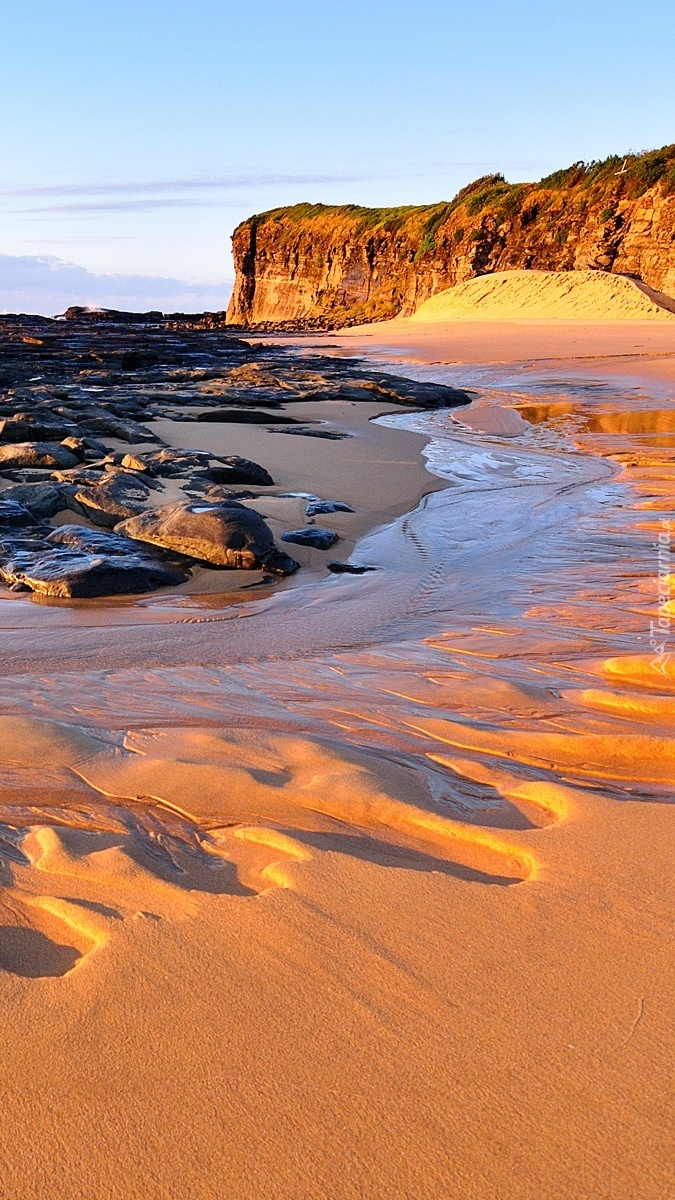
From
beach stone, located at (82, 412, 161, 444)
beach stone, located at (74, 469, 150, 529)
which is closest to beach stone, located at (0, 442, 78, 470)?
beach stone, located at (74, 469, 150, 529)

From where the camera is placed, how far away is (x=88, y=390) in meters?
14.3

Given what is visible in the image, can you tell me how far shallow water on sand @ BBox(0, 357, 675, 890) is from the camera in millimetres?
2018

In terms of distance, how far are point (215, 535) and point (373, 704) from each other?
227 centimetres

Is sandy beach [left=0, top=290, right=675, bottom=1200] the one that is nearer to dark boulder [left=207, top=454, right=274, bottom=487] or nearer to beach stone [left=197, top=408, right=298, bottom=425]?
dark boulder [left=207, top=454, right=274, bottom=487]

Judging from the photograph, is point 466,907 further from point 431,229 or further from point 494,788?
point 431,229

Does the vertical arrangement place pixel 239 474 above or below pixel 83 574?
above

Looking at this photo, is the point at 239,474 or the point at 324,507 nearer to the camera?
the point at 324,507

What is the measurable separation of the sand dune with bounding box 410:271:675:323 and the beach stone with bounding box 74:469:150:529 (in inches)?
1059

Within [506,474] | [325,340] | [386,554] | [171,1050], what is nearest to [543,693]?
[171,1050]

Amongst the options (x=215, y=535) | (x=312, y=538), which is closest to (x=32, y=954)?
(x=215, y=535)

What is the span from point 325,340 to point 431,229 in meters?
16.0

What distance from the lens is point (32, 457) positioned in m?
7.09

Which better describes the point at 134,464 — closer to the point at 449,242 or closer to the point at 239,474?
the point at 239,474

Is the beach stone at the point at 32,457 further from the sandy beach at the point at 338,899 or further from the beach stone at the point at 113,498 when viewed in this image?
the sandy beach at the point at 338,899
